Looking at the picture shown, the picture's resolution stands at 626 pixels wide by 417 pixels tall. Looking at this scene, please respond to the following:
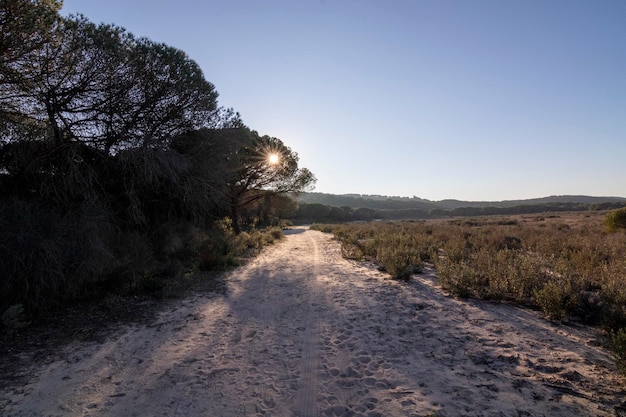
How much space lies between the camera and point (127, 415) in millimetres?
3279

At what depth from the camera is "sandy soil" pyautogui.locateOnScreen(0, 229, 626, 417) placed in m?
3.39

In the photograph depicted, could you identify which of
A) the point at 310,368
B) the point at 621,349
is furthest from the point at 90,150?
the point at 621,349

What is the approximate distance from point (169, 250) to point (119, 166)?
3.22m

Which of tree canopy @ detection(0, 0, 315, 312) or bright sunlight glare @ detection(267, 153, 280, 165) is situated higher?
bright sunlight glare @ detection(267, 153, 280, 165)

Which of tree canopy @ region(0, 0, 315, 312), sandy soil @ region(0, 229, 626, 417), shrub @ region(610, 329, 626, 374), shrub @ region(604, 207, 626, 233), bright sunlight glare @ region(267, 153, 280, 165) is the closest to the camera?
sandy soil @ region(0, 229, 626, 417)

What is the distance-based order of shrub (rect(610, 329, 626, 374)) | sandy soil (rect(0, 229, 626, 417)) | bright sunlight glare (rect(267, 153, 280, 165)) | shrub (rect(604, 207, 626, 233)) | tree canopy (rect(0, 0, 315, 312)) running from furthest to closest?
1. bright sunlight glare (rect(267, 153, 280, 165))
2. shrub (rect(604, 207, 626, 233))
3. tree canopy (rect(0, 0, 315, 312))
4. shrub (rect(610, 329, 626, 374))
5. sandy soil (rect(0, 229, 626, 417))

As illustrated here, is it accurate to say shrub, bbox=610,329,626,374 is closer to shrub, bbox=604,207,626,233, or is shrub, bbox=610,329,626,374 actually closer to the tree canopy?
the tree canopy

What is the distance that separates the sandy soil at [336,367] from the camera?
339 cm

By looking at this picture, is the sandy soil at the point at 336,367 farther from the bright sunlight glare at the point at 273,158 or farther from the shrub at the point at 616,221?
the bright sunlight glare at the point at 273,158

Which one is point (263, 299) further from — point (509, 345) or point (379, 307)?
point (509, 345)

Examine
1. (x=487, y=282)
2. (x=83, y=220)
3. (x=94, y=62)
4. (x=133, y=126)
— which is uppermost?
(x=94, y=62)

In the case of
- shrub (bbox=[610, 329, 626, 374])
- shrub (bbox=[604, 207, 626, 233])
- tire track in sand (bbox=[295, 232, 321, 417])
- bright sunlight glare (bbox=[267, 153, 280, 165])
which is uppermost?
bright sunlight glare (bbox=[267, 153, 280, 165])

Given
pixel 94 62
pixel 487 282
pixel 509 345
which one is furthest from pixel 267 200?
pixel 509 345

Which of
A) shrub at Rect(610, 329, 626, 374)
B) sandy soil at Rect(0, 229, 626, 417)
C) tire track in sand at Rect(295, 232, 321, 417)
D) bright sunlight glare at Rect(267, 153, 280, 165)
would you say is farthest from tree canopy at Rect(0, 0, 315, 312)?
bright sunlight glare at Rect(267, 153, 280, 165)
